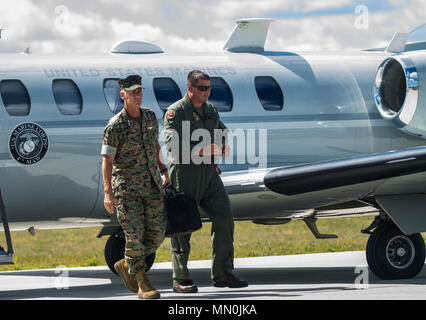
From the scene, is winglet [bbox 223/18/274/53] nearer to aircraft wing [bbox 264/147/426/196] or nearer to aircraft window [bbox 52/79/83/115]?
aircraft window [bbox 52/79/83/115]

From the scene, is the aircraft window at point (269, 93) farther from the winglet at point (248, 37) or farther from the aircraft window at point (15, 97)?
the aircraft window at point (15, 97)

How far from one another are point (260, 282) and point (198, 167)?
8.99 feet

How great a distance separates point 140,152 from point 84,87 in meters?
2.45

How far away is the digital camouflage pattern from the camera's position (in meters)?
9.00

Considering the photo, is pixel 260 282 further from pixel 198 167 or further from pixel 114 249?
pixel 198 167

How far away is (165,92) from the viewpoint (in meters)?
11.7

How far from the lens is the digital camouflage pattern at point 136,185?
9000mm

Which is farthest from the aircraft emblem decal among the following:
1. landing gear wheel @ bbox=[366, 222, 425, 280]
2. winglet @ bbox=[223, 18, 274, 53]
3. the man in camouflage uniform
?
landing gear wheel @ bbox=[366, 222, 425, 280]

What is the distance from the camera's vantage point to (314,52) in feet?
42.7

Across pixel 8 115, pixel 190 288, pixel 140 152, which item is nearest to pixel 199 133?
pixel 140 152

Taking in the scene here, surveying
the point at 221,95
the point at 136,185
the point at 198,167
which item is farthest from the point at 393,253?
the point at 136,185

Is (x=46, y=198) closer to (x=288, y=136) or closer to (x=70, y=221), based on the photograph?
(x=70, y=221)

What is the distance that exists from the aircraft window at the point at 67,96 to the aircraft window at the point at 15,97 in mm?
360

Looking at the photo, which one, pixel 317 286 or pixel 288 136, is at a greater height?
pixel 288 136
